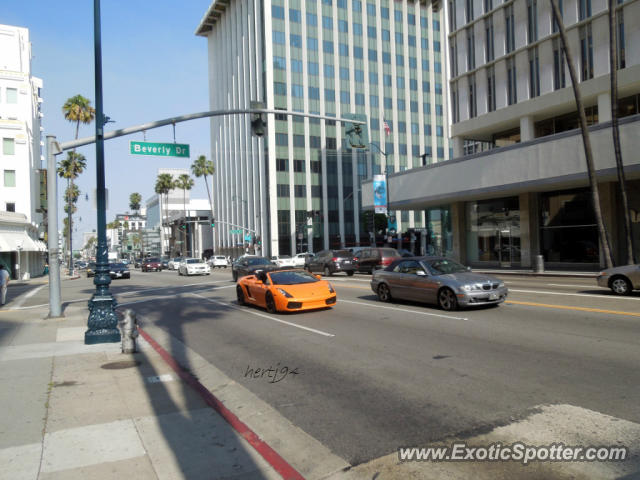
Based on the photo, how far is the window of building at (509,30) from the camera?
1256 inches

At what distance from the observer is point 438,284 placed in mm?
13172

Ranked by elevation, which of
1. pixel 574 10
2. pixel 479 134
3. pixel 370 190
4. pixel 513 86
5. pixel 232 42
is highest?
pixel 232 42

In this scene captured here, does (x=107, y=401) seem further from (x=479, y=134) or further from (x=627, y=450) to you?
(x=479, y=134)

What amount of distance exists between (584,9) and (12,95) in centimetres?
5004

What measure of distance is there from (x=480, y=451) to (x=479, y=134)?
3439 cm

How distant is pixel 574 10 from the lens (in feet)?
90.7

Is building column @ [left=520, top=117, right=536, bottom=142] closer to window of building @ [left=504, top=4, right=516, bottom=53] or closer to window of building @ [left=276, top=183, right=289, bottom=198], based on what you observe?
window of building @ [left=504, top=4, right=516, bottom=53]

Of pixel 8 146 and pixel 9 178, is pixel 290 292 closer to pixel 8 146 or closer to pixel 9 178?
pixel 8 146

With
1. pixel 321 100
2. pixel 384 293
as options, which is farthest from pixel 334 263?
pixel 321 100

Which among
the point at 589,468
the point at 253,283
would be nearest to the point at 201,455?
the point at 589,468

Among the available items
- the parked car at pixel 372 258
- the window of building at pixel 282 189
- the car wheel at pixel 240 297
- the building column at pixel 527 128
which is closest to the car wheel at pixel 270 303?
the car wheel at pixel 240 297

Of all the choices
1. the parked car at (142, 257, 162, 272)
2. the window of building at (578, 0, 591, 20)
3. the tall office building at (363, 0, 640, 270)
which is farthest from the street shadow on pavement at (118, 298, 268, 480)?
the parked car at (142, 257, 162, 272)

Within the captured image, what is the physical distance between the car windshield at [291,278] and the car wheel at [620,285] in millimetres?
9046
